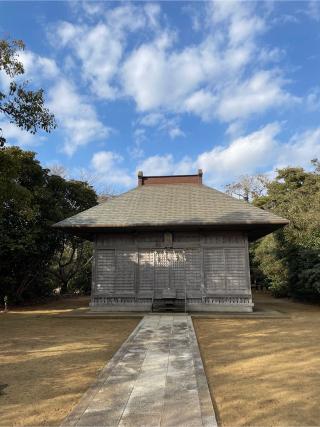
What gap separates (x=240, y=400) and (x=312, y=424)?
0.98 m

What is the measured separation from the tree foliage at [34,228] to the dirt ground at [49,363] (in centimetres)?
540

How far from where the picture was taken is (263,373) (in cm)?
594

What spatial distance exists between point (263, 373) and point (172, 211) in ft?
32.2

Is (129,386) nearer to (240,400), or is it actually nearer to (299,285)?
(240,400)

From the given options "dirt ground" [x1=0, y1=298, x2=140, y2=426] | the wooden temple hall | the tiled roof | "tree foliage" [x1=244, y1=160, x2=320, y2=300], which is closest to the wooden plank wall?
the wooden temple hall

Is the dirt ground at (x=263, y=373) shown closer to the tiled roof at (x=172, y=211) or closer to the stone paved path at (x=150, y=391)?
the stone paved path at (x=150, y=391)

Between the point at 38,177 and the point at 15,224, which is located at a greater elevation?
the point at 38,177

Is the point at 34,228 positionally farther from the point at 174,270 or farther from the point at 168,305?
the point at 168,305

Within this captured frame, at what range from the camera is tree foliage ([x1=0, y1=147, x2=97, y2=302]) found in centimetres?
1630

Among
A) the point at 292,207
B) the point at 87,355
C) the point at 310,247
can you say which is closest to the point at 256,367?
the point at 87,355

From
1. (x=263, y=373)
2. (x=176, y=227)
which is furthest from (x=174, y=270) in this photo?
(x=263, y=373)

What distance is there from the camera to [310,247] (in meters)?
17.8

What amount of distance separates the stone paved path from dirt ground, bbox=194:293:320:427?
0.91ft

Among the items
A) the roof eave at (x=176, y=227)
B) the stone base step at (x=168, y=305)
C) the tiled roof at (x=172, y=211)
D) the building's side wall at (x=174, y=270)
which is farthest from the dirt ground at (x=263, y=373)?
the tiled roof at (x=172, y=211)
